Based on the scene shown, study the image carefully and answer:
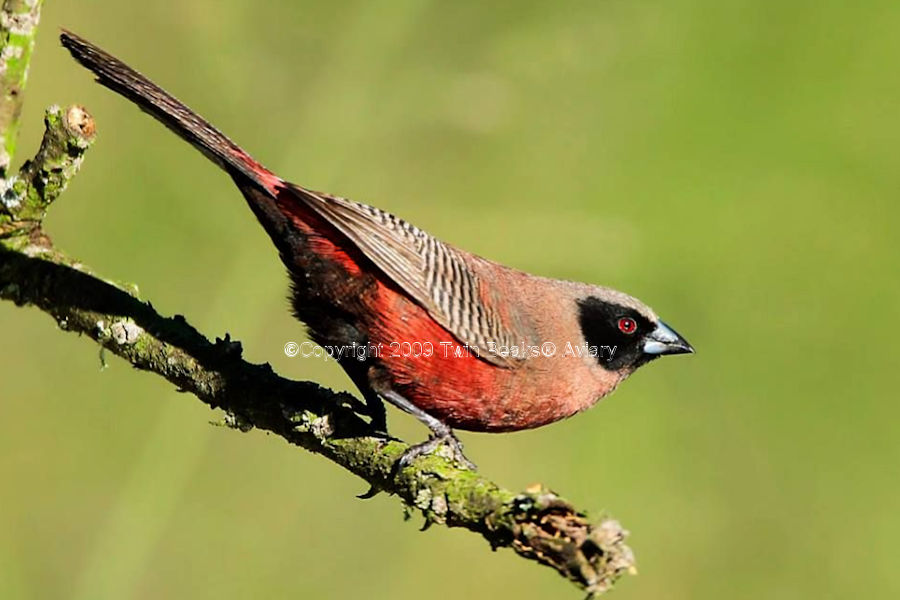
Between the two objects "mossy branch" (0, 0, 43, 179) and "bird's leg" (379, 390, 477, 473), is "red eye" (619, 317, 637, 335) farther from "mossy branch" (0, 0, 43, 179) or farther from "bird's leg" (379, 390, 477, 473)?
"mossy branch" (0, 0, 43, 179)

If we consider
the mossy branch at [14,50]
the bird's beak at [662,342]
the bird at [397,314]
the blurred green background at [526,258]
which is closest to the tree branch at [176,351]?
the mossy branch at [14,50]

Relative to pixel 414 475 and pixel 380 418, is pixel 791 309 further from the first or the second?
pixel 414 475

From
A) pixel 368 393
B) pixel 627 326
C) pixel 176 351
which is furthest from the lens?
pixel 627 326

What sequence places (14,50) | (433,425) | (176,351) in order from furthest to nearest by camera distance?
(433,425) → (176,351) → (14,50)

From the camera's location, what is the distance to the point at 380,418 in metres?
4.16

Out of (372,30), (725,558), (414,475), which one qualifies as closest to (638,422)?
(725,558)

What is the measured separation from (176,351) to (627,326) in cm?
205

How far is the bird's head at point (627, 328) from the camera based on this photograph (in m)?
4.81

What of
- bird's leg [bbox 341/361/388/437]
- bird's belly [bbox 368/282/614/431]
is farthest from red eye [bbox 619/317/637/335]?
bird's leg [bbox 341/361/388/437]

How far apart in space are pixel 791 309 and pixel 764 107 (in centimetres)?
124

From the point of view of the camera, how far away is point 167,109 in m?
3.80

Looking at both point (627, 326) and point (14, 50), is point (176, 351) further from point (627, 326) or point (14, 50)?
point (627, 326)

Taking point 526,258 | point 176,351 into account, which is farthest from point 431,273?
point 526,258

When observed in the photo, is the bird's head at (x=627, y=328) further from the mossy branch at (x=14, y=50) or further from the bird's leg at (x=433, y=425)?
the mossy branch at (x=14, y=50)
